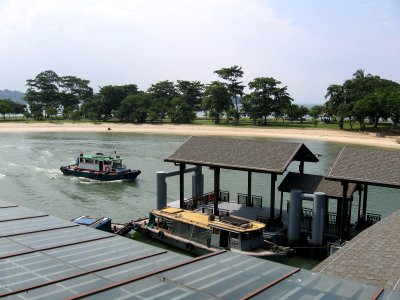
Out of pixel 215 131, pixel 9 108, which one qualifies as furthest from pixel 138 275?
pixel 9 108

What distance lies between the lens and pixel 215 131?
10575 cm

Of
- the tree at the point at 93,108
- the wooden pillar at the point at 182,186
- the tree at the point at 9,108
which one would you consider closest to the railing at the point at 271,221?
the wooden pillar at the point at 182,186

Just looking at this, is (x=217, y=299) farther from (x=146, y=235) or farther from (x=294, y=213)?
(x=146, y=235)

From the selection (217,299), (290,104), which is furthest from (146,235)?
(290,104)

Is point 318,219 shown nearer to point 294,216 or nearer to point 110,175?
point 294,216

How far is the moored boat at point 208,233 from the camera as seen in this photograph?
2083 cm

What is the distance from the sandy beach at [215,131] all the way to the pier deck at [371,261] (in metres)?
69.4

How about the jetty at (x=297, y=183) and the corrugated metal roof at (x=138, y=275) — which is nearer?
the corrugated metal roof at (x=138, y=275)

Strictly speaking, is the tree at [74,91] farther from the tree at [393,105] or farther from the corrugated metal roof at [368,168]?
the corrugated metal roof at [368,168]

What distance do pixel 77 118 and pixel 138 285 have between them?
12945cm

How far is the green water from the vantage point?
34406 millimetres

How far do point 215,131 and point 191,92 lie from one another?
34478 millimetres

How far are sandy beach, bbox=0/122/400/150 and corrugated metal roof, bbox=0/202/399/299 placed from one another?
75.8 m

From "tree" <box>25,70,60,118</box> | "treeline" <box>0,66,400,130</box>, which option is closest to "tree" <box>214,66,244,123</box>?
"treeline" <box>0,66,400,130</box>
